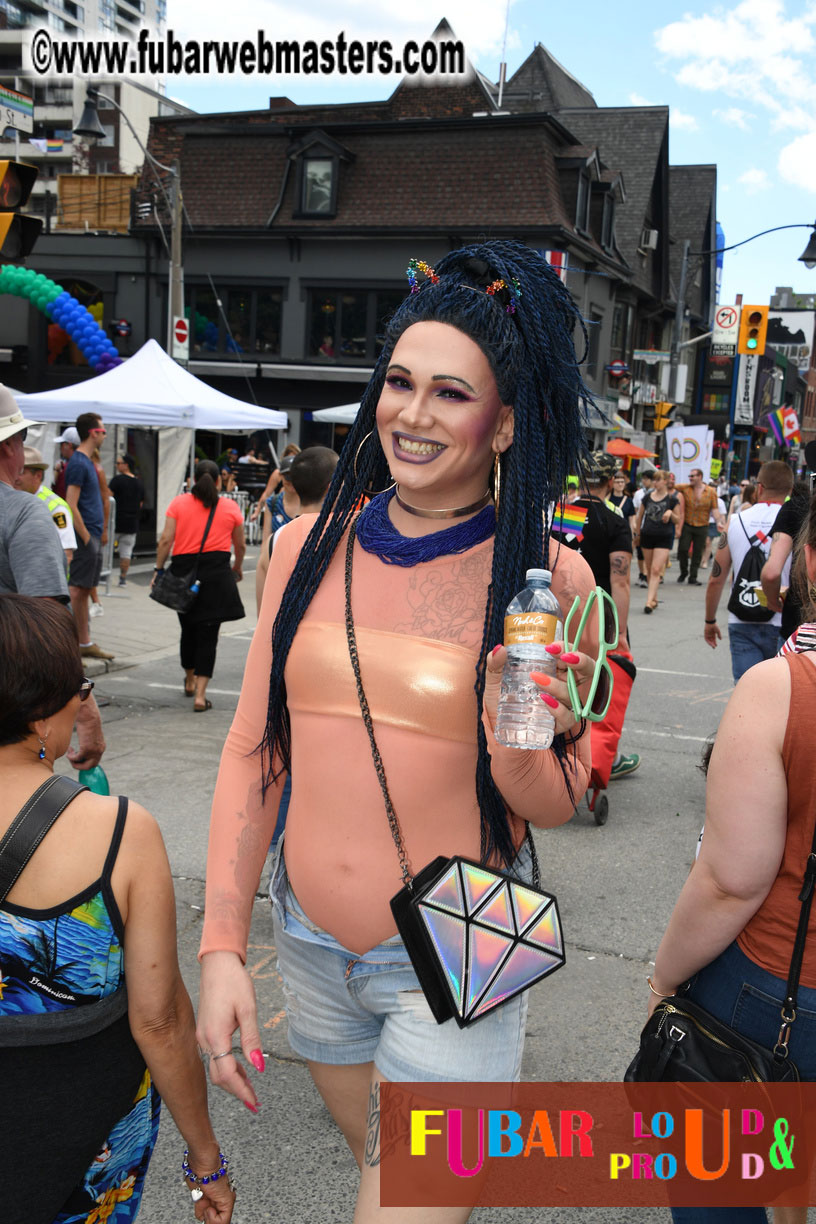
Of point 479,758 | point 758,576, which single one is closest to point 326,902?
point 479,758

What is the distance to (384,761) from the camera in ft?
5.68

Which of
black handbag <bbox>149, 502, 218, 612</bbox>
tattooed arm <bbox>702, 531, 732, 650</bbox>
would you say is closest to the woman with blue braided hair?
tattooed arm <bbox>702, 531, 732, 650</bbox>

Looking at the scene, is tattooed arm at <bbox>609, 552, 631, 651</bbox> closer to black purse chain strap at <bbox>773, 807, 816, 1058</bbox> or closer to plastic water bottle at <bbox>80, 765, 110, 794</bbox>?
plastic water bottle at <bbox>80, 765, 110, 794</bbox>

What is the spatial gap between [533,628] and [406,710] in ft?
1.05

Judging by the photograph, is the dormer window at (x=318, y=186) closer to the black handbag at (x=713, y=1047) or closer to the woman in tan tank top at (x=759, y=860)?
the woman in tan tank top at (x=759, y=860)

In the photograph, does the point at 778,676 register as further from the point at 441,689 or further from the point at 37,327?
the point at 37,327

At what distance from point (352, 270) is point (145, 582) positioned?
43.7 feet

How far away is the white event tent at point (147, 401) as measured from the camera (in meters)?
12.7

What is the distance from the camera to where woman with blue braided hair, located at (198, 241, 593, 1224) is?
5.63ft

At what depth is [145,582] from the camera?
590 inches

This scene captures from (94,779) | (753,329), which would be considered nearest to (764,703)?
(94,779)

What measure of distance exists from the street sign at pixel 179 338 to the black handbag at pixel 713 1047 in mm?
15235

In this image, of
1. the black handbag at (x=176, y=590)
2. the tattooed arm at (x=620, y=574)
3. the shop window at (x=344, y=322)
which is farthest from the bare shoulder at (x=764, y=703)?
the shop window at (x=344, y=322)

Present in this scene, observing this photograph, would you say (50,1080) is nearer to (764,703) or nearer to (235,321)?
(764,703)
